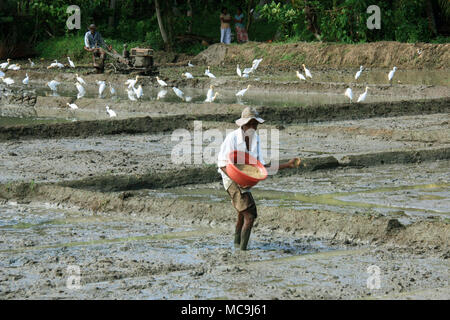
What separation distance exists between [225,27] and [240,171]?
24.2 m

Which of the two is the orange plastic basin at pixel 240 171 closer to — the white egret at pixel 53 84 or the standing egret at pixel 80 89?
the standing egret at pixel 80 89

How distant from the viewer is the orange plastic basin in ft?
22.3

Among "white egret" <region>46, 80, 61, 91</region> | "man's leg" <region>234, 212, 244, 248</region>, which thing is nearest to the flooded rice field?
"man's leg" <region>234, 212, 244, 248</region>

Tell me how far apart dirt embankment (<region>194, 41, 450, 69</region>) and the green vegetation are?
0.95 meters

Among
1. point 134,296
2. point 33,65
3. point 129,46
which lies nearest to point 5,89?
point 33,65

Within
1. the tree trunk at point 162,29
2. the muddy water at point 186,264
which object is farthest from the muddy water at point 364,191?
the tree trunk at point 162,29

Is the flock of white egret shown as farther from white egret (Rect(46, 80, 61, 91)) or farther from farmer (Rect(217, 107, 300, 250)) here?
farmer (Rect(217, 107, 300, 250))

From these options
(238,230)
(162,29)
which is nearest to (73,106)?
(238,230)

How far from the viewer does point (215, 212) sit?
831 centimetres

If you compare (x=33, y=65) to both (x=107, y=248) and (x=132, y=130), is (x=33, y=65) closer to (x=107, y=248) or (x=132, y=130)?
(x=132, y=130)

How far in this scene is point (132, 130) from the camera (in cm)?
1482

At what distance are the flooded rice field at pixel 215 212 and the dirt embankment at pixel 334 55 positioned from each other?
911 cm

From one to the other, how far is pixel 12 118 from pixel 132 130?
388cm

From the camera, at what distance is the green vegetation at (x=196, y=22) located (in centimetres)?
2731
